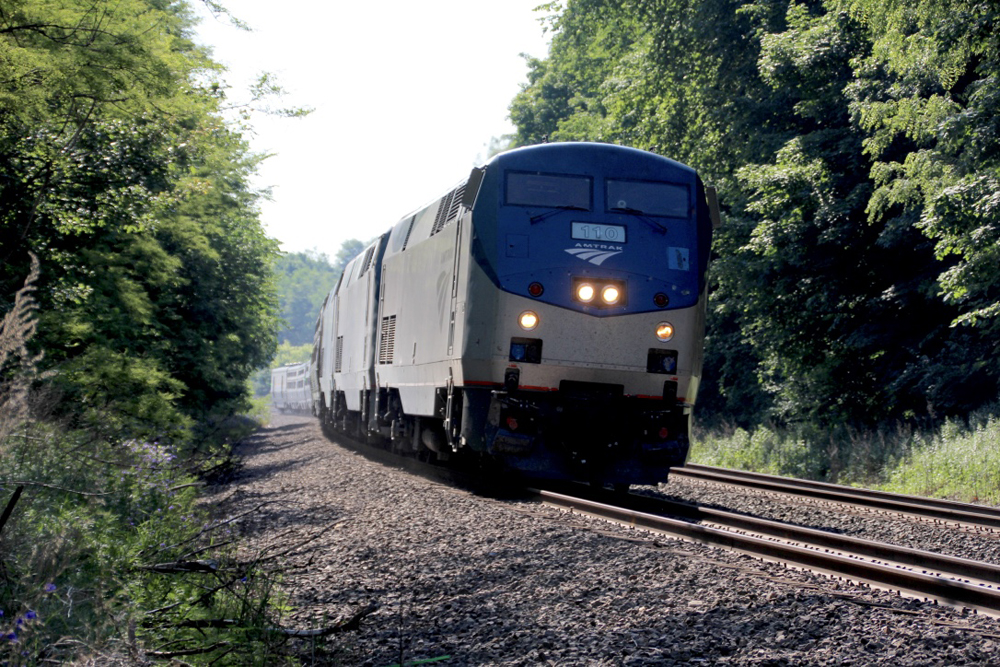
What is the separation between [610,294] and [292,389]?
179 ft

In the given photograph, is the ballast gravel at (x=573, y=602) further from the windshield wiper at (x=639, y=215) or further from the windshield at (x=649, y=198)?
the windshield at (x=649, y=198)

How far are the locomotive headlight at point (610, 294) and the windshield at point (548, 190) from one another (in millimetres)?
947

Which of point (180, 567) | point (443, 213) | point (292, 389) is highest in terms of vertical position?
point (443, 213)

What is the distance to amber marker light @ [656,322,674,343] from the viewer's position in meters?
9.86

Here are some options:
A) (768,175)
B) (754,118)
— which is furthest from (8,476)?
(754,118)

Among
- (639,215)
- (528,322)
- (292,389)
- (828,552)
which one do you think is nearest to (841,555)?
(828,552)

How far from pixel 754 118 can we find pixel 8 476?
18101mm

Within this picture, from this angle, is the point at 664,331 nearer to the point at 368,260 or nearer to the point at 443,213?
the point at 443,213

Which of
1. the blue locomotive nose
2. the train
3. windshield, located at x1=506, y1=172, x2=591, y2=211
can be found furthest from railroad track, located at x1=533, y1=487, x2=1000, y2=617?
the train

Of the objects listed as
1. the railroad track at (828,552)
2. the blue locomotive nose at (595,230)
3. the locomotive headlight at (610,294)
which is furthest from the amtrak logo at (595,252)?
the railroad track at (828,552)

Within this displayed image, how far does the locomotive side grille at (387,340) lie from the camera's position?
546 inches

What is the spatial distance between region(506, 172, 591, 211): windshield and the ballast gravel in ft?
11.0

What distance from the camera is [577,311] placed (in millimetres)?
9633

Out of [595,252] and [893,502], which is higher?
[595,252]
